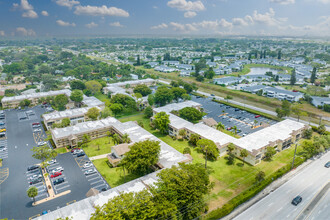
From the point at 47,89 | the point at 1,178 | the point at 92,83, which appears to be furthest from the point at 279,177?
the point at 47,89

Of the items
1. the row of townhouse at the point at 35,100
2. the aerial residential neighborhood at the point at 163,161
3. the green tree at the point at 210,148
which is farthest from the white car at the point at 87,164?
the row of townhouse at the point at 35,100

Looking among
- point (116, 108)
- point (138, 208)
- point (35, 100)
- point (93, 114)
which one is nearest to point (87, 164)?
point (93, 114)

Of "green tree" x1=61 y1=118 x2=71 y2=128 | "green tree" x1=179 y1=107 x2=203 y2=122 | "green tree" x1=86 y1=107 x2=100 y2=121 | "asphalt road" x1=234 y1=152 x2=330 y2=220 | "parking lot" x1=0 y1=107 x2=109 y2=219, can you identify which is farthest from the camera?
"green tree" x1=86 y1=107 x2=100 y2=121

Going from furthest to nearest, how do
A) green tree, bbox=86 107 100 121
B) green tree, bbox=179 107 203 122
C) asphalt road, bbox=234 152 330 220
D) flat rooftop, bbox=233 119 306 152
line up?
green tree, bbox=86 107 100 121
green tree, bbox=179 107 203 122
flat rooftop, bbox=233 119 306 152
asphalt road, bbox=234 152 330 220

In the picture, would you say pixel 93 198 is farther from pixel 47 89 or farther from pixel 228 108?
pixel 47 89

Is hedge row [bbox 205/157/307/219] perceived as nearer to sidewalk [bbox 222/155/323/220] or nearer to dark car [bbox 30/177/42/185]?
sidewalk [bbox 222/155/323/220]

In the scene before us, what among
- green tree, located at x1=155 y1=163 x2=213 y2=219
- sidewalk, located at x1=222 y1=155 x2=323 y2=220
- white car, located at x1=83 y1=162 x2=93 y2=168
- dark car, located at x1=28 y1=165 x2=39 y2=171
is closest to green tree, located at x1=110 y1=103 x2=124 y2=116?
white car, located at x1=83 y1=162 x2=93 y2=168
